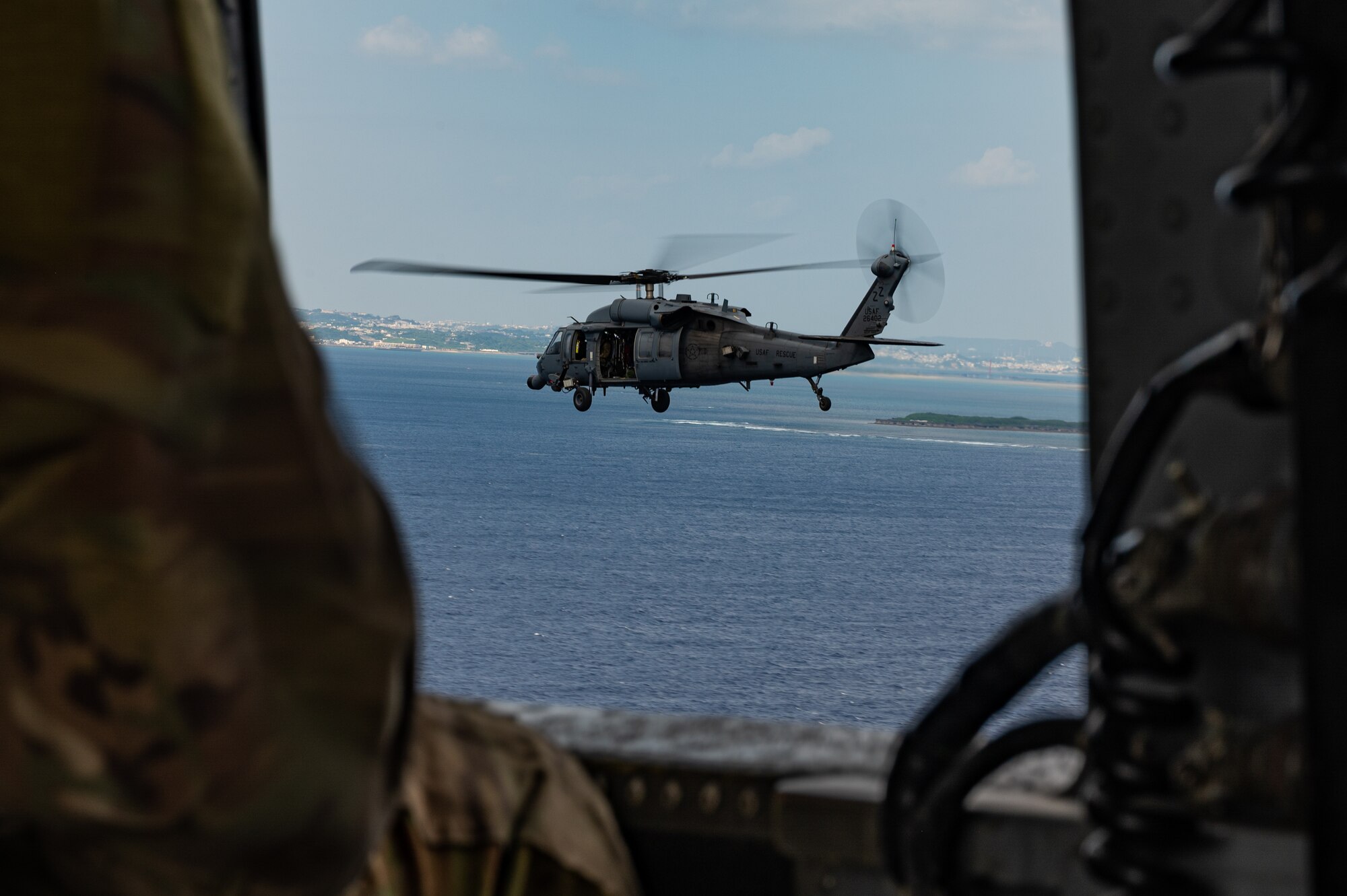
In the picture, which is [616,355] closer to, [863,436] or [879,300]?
[879,300]

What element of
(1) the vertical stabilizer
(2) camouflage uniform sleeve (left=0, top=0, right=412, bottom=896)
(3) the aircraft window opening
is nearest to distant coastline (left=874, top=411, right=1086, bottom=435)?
(1) the vertical stabilizer

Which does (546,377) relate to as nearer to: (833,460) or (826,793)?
(826,793)

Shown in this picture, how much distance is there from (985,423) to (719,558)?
70.9 meters

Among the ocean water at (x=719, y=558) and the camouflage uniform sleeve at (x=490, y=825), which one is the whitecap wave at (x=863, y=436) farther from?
the camouflage uniform sleeve at (x=490, y=825)

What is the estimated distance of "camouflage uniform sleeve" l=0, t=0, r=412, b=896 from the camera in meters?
0.72

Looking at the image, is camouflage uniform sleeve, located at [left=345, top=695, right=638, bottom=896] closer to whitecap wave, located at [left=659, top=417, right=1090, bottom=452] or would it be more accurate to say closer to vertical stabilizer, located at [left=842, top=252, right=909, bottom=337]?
vertical stabilizer, located at [left=842, top=252, right=909, bottom=337]

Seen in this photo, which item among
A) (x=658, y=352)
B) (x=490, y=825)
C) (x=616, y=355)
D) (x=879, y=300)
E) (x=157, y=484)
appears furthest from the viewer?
(x=879, y=300)

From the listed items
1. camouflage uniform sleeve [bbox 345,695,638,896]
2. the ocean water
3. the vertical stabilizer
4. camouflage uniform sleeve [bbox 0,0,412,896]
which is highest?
the vertical stabilizer

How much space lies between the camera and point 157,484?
73 cm

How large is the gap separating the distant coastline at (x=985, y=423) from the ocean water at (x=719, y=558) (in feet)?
33.9

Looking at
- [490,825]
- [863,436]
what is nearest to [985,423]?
[863,436]

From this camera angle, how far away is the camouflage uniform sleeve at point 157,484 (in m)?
0.72

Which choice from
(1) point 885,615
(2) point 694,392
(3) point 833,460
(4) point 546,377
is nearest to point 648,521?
(1) point 885,615

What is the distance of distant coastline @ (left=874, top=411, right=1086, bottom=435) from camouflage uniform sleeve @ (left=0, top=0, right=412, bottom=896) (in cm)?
12501
